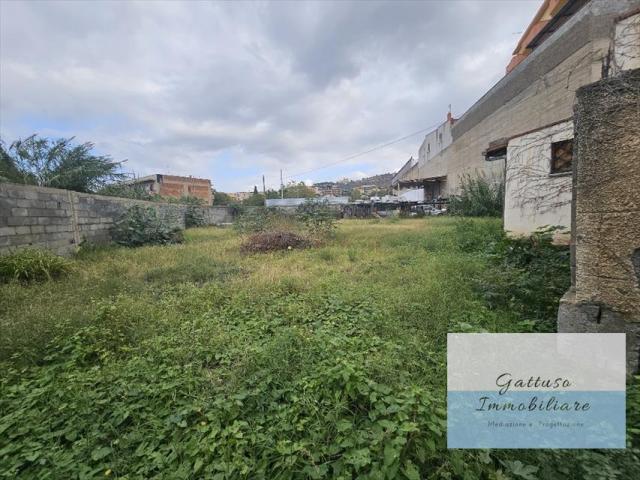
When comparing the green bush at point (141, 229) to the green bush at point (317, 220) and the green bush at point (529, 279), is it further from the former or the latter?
the green bush at point (529, 279)

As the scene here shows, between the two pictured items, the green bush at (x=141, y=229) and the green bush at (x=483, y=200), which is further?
the green bush at (x=483, y=200)

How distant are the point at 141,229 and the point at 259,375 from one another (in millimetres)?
7943

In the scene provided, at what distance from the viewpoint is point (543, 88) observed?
31.3ft

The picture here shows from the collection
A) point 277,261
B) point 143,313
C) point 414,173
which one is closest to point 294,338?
point 143,313

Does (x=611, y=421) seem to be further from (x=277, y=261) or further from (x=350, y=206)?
(x=350, y=206)

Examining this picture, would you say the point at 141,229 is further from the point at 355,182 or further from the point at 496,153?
the point at 355,182

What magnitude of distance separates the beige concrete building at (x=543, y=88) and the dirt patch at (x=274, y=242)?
4.89 m

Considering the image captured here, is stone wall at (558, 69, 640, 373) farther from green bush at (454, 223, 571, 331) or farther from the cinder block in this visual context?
the cinder block

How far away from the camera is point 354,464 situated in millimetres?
1251

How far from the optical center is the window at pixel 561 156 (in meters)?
5.14

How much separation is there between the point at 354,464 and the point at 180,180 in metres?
39.8

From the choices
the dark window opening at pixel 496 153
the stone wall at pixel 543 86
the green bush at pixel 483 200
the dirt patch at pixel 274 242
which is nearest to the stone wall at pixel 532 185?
the stone wall at pixel 543 86

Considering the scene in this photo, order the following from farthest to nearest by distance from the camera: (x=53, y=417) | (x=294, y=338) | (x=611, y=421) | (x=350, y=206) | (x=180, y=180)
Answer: (x=180, y=180), (x=350, y=206), (x=294, y=338), (x=53, y=417), (x=611, y=421)

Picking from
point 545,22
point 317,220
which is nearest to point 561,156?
point 317,220
